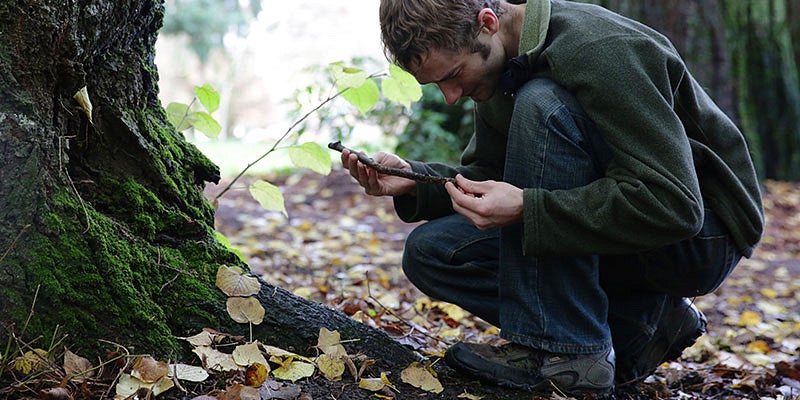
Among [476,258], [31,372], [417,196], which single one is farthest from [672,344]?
[31,372]

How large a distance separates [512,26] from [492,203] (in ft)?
1.72

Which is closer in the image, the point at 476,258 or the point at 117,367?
the point at 117,367

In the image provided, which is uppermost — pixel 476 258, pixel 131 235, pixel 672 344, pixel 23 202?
pixel 23 202

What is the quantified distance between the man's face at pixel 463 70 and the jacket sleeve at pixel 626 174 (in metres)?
0.24

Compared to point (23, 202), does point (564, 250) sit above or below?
below

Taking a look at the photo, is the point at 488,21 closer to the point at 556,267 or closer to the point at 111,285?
the point at 556,267

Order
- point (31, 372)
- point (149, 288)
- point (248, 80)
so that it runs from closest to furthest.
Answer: point (31, 372) < point (149, 288) < point (248, 80)

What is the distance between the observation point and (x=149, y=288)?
5.29 ft

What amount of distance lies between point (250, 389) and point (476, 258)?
81cm

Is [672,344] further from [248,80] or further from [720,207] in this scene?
[248,80]

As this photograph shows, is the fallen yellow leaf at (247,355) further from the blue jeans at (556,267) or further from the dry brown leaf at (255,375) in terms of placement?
the blue jeans at (556,267)

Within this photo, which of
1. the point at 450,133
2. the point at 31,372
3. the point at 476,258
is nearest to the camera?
the point at 31,372

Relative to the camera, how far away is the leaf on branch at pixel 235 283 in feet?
5.64

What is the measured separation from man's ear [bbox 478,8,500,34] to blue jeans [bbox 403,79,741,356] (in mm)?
190
